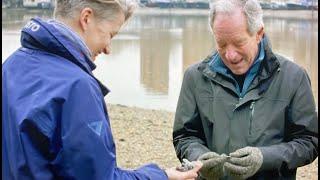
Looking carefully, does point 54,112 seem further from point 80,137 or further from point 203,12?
point 203,12

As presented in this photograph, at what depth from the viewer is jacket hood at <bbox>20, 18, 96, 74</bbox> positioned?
1994mm

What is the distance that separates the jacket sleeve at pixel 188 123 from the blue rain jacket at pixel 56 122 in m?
0.90

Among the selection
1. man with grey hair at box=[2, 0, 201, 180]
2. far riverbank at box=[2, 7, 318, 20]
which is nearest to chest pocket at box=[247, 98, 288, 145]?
man with grey hair at box=[2, 0, 201, 180]

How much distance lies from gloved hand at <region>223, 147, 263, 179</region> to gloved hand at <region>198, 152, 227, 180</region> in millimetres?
35

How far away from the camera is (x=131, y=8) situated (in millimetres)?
2270

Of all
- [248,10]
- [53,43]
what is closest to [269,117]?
[248,10]

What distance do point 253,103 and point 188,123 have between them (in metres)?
0.35

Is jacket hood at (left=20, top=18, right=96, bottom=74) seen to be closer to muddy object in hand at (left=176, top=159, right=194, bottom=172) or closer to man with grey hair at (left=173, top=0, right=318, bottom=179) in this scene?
muddy object in hand at (left=176, top=159, right=194, bottom=172)

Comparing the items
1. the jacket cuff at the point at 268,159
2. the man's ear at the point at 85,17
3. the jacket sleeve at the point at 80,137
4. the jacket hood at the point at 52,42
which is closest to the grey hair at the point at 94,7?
the man's ear at the point at 85,17

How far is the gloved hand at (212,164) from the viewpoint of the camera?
2600mm

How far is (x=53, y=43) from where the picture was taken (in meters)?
1.99

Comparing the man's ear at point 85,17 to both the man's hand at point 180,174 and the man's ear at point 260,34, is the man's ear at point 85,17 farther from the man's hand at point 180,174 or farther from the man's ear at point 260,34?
the man's ear at point 260,34

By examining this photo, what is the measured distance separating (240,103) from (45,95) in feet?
3.48

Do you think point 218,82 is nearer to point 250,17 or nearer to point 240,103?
point 240,103
